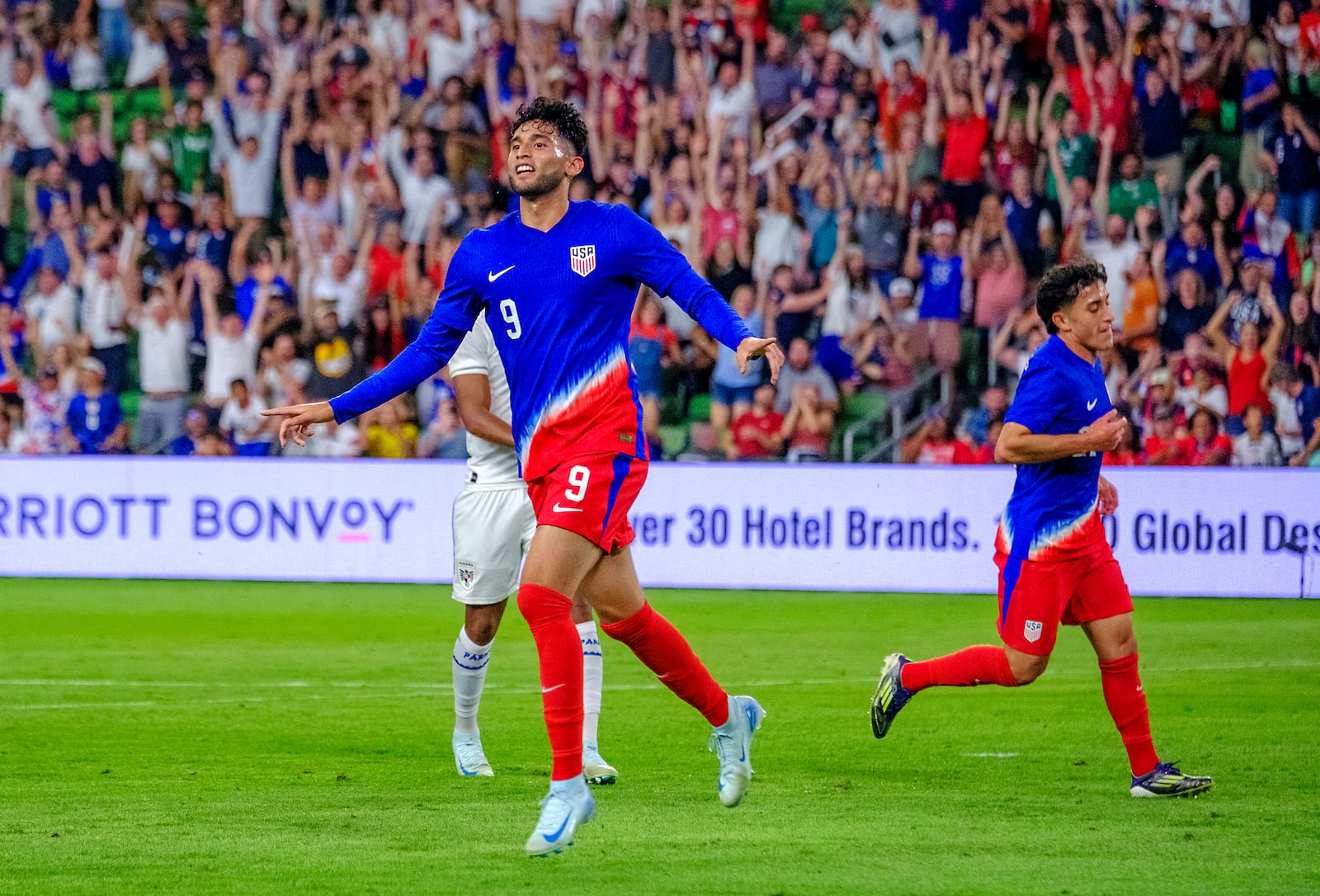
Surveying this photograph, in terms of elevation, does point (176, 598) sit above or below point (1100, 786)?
below

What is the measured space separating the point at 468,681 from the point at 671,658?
1.43 metres

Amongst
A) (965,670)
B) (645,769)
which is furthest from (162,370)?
(965,670)

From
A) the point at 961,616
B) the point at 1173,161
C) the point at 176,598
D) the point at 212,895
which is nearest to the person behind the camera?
the point at 212,895

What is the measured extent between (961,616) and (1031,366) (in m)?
6.85

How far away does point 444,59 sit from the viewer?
19.9 m

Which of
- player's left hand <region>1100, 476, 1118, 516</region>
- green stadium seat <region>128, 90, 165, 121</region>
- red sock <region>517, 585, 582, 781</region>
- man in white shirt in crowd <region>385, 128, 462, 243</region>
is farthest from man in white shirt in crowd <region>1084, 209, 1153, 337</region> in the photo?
red sock <region>517, 585, 582, 781</region>

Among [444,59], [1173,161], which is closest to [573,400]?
[1173,161]

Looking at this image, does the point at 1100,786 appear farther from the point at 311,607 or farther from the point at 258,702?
the point at 311,607

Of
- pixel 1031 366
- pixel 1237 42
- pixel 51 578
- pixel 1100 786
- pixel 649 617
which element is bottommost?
pixel 51 578

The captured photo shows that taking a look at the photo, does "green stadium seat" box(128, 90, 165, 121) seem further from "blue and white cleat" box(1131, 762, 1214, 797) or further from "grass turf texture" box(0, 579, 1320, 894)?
"blue and white cleat" box(1131, 762, 1214, 797)

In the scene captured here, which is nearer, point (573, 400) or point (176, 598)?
Result: point (573, 400)

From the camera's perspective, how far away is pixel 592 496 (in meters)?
5.82

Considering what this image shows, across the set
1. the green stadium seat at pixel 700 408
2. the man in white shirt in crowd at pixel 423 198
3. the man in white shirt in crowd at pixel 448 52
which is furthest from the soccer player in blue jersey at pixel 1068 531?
the man in white shirt in crowd at pixel 448 52

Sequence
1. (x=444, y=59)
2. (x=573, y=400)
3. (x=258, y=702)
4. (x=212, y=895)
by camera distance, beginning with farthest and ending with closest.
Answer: (x=444, y=59)
(x=258, y=702)
(x=573, y=400)
(x=212, y=895)
